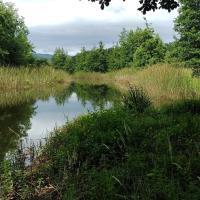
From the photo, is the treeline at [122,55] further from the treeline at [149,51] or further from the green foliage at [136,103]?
the green foliage at [136,103]

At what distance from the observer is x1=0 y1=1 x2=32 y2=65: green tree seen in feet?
135

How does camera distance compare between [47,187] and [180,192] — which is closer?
[180,192]

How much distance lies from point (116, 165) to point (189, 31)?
25084 millimetres

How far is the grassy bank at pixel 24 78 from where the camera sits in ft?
113

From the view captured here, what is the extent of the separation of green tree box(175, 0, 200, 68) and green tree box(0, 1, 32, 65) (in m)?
15.9

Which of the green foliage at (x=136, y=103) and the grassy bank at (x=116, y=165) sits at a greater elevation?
the green foliage at (x=136, y=103)

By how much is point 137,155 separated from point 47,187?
171 centimetres

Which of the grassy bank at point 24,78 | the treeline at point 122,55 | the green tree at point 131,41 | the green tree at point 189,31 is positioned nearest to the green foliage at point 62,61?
the treeline at point 122,55

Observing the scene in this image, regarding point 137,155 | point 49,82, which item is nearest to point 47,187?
point 137,155

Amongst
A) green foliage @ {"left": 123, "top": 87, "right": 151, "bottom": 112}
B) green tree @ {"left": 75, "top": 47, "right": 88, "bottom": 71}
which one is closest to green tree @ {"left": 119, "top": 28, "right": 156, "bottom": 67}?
green tree @ {"left": 75, "top": 47, "right": 88, "bottom": 71}

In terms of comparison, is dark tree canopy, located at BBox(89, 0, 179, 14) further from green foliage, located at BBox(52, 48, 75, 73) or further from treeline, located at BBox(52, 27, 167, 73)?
green foliage, located at BBox(52, 48, 75, 73)

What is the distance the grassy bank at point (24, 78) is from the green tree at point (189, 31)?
43.6 feet

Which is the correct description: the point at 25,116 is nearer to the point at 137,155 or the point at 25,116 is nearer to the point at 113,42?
the point at 137,155

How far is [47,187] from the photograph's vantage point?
740 cm
